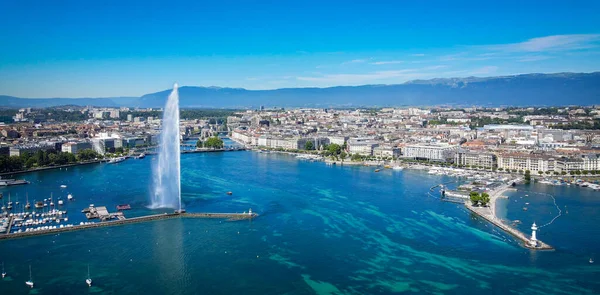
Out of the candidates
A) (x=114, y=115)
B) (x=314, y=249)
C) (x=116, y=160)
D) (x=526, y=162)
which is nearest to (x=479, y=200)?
(x=314, y=249)

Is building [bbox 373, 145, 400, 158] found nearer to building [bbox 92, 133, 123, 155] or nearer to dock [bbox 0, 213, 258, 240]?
building [bbox 92, 133, 123, 155]

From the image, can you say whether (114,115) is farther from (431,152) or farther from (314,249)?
(314,249)

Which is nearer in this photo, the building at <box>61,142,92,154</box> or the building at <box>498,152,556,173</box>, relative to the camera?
the building at <box>498,152,556,173</box>

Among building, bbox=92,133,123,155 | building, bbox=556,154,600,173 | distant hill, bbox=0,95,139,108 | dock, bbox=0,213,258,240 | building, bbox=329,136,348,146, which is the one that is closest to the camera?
dock, bbox=0,213,258,240

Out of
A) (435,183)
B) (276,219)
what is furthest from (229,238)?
(435,183)

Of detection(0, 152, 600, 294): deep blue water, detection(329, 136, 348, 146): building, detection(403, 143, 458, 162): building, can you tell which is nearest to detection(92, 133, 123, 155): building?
detection(0, 152, 600, 294): deep blue water

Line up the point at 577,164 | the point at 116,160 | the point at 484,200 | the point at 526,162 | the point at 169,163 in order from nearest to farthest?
the point at 169,163, the point at 484,200, the point at 577,164, the point at 526,162, the point at 116,160

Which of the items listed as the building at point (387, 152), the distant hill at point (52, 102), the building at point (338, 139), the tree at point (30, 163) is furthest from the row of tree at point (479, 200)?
the distant hill at point (52, 102)

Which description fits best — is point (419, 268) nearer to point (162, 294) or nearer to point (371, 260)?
point (371, 260)
